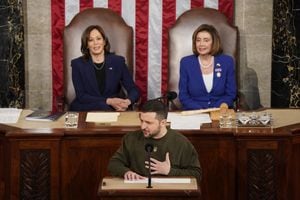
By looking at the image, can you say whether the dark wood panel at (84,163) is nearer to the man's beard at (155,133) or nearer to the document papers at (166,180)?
the man's beard at (155,133)

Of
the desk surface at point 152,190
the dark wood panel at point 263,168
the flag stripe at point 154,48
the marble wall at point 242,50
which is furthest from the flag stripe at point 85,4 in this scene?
the desk surface at point 152,190

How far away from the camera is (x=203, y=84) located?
686cm

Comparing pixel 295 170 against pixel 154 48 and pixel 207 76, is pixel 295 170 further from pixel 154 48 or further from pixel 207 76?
pixel 154 48

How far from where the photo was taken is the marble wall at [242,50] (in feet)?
24.4

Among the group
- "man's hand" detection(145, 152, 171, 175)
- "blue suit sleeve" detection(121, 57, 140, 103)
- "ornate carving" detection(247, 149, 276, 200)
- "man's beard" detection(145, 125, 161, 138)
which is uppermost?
"blue suit sleeve" detection(121, 57, 140, 103)

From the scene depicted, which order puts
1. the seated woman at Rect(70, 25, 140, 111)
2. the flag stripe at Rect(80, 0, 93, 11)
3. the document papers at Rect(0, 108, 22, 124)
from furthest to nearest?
the flag stripe at Rect(80, 0, 93, 11)
the seated woman at Rect(70, 25, 140, 111)
the document papers at Rect(0, 108, 22, 124)

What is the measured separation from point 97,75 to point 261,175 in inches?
83.8

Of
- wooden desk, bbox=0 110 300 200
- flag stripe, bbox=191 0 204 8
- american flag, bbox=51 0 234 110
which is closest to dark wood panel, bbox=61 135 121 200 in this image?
wooden desk, bbox=0 110 300 200

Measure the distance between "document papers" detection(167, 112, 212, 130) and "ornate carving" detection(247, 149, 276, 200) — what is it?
0.48m

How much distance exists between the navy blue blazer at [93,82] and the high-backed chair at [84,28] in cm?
21

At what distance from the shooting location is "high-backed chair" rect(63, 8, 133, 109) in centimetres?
726

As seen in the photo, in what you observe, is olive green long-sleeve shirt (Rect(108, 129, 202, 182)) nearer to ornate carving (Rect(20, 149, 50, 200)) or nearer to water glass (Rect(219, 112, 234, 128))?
ornate carving (Rect(20, 149, 50, 200))

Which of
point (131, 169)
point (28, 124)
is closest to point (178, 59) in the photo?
point (28, 124)

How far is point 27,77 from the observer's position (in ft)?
25.1
